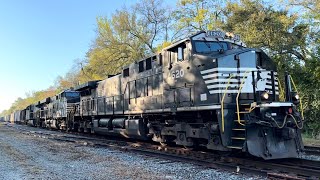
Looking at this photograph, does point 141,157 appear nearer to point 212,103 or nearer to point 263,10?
point 212,103

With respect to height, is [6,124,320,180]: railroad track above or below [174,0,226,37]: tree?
below

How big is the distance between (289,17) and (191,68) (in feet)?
50.4

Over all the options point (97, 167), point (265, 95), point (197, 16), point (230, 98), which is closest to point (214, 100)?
point (230, 98)

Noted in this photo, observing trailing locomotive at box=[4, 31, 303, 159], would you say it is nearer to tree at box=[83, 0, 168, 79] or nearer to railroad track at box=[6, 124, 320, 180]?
railroad track at box=[6, 124, 320, 180]

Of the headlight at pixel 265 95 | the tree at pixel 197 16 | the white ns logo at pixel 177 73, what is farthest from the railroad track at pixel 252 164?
the tree at pixel 197 16

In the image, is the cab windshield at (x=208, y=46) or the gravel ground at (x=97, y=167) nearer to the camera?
the gravel ground at (x=97, y=167)

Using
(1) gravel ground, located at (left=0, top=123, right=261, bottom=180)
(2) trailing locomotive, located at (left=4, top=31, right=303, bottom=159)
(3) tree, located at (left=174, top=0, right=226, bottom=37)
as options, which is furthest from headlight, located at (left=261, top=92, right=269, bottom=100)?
(3) tree, located at (left=174, top=0, right=226, bottom=37)

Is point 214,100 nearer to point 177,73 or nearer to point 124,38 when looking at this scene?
point 177,73

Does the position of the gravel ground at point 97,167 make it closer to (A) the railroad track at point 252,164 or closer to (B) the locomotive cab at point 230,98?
(A) the railroad track at point 252,164

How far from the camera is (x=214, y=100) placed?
8.62 m

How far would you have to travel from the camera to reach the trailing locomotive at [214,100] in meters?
7.68

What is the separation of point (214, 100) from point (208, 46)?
184cm

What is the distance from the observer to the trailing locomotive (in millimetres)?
7680

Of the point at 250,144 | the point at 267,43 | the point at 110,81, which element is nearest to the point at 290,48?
the point at 267,43
